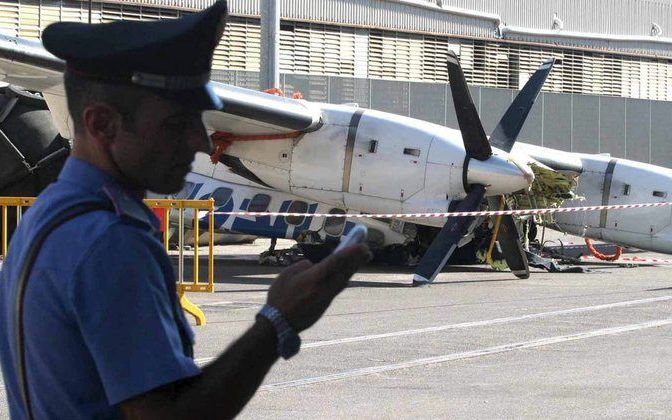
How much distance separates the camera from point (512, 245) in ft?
66.3

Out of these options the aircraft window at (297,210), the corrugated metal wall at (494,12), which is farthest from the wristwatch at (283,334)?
the corrugated metal wall at (494,12)

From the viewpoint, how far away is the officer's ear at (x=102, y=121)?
8.69 feet

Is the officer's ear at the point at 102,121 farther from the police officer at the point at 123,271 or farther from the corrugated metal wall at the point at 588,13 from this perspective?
the corrugated metal wall at the point at 588,13

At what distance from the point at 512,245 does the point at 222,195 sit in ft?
16.6

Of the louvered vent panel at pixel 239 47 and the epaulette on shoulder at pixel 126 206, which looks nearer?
the epaulette on shoulder at pixel 126 206

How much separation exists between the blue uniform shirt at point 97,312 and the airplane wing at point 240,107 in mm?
15262

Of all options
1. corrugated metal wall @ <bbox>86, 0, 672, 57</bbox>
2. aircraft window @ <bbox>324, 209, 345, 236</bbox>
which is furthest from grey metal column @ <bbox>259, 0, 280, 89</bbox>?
corrugated metal wall @ <bbox>86, 0, 672, 57</bbox>

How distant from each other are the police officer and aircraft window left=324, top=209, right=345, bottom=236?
1763 cm

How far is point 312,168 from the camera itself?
64.5ft

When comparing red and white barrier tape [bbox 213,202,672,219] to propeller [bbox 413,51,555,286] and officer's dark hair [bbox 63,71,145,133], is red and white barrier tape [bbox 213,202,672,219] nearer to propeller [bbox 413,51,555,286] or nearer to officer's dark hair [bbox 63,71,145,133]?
propeller [bbox 413,51,555,286]

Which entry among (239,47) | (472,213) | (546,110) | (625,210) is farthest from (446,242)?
(546,110)

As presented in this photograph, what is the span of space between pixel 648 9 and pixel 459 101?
26858 millimetres

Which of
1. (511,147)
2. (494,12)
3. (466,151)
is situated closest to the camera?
(466,151)

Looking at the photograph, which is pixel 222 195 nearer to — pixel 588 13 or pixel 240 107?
pixel 240 107
